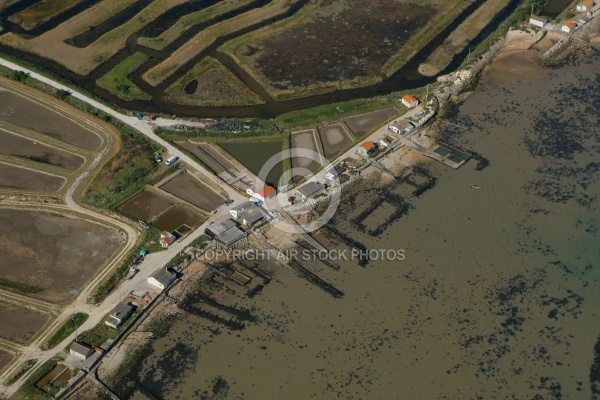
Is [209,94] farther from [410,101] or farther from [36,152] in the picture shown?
[410,101]

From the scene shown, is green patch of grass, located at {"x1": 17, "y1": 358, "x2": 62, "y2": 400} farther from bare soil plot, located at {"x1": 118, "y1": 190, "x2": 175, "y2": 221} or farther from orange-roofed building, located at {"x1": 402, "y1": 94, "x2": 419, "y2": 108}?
orange-roofed building, located at {"x1": 402, "y1": 94, "x2": 419, "y2": 108}

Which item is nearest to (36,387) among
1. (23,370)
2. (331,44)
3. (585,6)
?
(23,370)


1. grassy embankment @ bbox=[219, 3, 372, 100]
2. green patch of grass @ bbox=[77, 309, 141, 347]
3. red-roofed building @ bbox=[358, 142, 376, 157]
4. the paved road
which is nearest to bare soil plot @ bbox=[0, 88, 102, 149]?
the paved road

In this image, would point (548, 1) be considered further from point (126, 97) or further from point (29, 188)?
point (29, 188)

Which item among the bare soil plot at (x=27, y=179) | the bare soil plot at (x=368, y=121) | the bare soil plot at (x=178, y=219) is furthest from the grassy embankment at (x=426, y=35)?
the bare soil plot at (x=27, y=179)

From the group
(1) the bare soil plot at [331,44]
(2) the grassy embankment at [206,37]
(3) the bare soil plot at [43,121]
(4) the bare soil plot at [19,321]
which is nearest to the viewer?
(4) the bare soil plot at [19,321]

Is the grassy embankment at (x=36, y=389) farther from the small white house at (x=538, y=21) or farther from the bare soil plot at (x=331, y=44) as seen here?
the small white house at (x=538, y=21)
